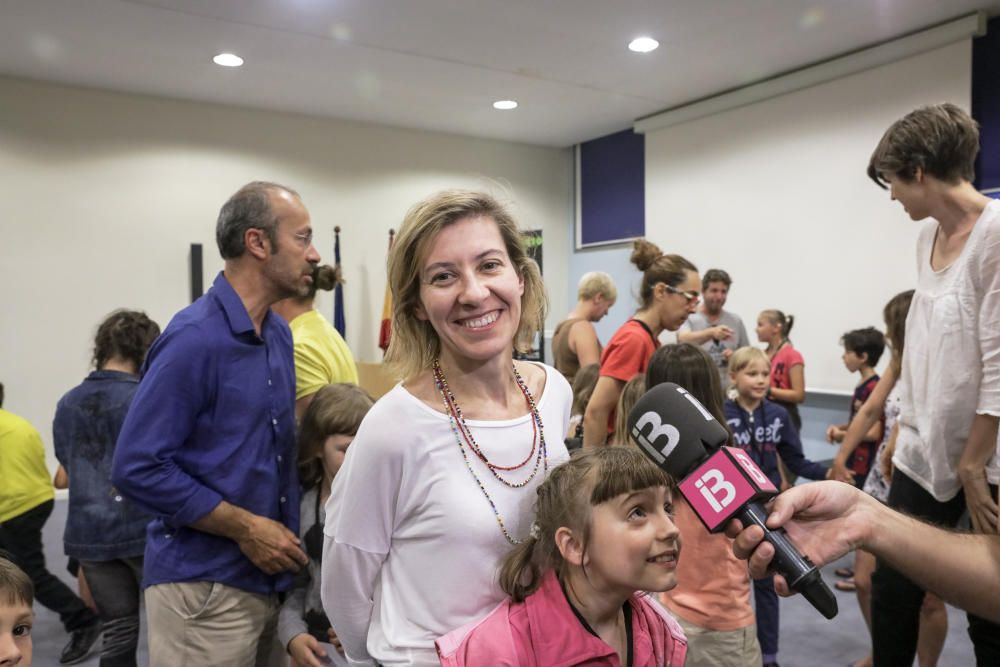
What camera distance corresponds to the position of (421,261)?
1.21 metres

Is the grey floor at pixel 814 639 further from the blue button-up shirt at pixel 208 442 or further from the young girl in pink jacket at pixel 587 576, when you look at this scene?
the young girl in pink jacket at pixel 587 576

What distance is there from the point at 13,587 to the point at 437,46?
184 inches

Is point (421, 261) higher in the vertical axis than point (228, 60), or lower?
lower

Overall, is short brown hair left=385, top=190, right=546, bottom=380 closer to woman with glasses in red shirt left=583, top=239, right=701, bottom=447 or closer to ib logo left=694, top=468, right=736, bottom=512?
ib logo left=694, top=468, right=736, bottom=512

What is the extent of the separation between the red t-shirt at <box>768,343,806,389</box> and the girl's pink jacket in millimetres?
4154

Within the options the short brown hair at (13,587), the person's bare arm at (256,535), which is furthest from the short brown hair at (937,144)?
the short brown hair at (13,587)

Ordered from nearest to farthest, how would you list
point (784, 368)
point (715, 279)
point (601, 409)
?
1. point (601, 409)
2. point (784, 368)
3. point (715, 279)

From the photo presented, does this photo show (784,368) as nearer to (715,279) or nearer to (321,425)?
(715,279)

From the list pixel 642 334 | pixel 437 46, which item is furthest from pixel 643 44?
pixel 642 334

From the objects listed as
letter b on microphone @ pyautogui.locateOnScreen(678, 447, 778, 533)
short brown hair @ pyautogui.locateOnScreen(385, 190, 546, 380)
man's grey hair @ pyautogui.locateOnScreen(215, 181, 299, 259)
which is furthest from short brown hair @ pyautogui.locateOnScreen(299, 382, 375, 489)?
letter b on microphone @ pyautogui.locateOnScreen(678, 447, 778, 533)

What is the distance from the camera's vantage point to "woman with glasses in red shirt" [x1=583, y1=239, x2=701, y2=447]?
9.01ft

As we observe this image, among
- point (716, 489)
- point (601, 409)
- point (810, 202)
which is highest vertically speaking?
point (810, 202)

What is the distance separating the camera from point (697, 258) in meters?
6.81

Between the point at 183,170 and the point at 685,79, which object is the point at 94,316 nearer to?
the point at 183,170
